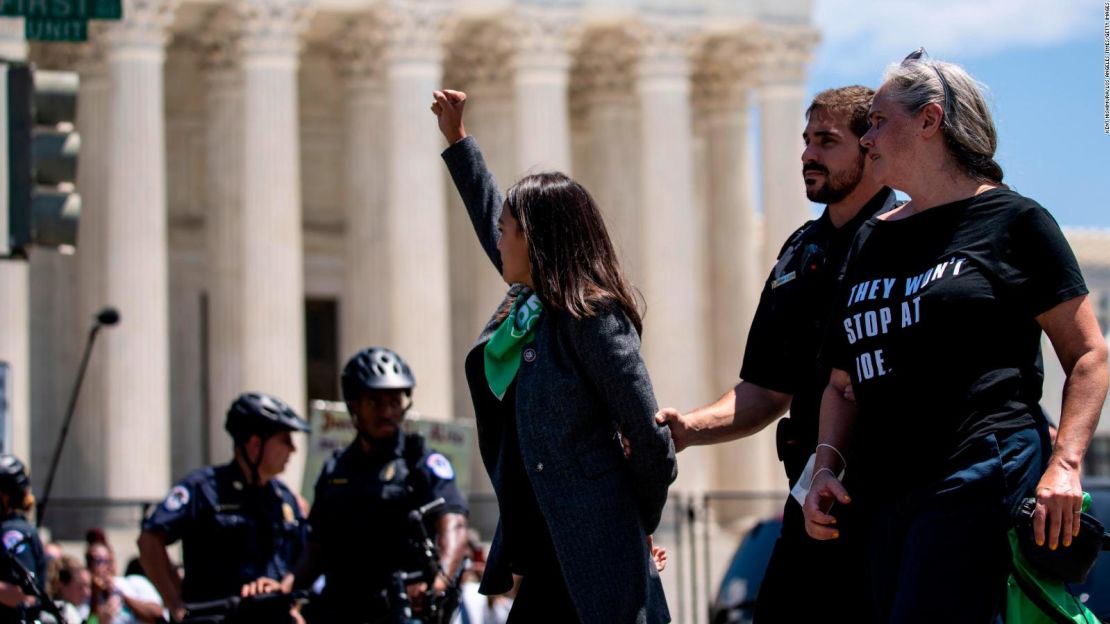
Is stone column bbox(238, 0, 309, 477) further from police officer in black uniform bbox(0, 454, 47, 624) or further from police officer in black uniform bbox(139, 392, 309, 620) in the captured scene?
police officer in black uniform bbox(139, 392, 309, 620)

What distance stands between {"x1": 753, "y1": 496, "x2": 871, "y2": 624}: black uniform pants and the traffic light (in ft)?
22.1

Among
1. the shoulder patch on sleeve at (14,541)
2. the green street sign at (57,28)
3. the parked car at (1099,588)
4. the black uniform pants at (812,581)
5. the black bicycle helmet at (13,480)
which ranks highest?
the green street sign at (57,28)

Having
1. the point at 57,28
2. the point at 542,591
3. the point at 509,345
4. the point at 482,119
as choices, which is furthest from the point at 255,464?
the point at 482,119

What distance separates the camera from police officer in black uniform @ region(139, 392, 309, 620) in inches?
400

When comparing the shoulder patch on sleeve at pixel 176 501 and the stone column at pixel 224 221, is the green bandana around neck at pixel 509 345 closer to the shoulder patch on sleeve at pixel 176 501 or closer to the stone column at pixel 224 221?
the shoulder patch on sleeve at pixel 176 501

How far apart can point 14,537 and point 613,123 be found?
115 ft

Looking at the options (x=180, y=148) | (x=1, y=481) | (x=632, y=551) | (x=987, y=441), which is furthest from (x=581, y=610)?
(x=180, y=148)

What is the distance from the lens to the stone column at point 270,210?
126ft

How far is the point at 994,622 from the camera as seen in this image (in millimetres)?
6125

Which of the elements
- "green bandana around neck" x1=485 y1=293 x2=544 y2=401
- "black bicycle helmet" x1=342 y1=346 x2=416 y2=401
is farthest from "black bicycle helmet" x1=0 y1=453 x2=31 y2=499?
"green bandana around neck" x1=485 y1=293 x2=544 y2=401

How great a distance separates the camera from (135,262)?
123ft

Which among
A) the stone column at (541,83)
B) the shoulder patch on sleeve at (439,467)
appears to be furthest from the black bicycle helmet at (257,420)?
the stone column at (541,83)

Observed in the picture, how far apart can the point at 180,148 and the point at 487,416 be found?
37.3m

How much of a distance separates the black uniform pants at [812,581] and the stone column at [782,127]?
35939mm
